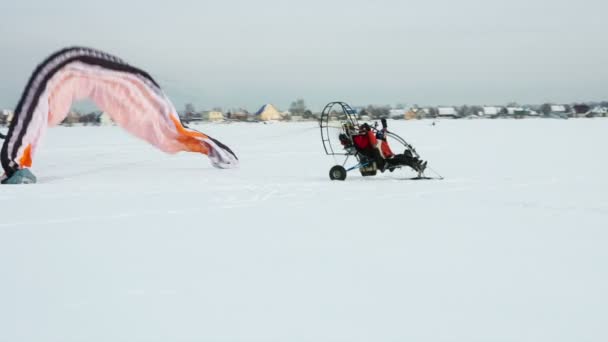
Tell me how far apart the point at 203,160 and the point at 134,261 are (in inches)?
619

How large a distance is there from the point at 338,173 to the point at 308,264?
27.4ft

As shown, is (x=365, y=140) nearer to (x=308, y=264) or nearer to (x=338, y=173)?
(x=338, y=173)

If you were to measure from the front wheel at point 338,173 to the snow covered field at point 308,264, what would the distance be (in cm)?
178

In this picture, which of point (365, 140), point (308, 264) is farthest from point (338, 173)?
point (308, 264)

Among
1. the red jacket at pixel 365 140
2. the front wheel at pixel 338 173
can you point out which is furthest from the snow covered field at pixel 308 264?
the red jacket at pixel 365 140

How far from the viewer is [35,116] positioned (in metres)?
14.4

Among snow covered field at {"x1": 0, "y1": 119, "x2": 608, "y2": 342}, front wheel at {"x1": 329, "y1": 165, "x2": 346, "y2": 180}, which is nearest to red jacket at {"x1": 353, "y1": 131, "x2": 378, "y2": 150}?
front wheel at {"x1": 329, "y1": 165, "x2": 346, "y2": 180}

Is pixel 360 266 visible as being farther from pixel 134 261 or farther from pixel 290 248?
pixel 134 261

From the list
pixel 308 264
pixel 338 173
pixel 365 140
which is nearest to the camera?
pixel 308 264

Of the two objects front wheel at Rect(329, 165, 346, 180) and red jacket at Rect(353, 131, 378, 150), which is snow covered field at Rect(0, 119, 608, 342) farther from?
red jacket at Rect(353, 131, 378, 150)

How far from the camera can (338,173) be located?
14.1m

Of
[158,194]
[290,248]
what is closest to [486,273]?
[290,248]

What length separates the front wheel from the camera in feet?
46.1

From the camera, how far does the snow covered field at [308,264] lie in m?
4.16
